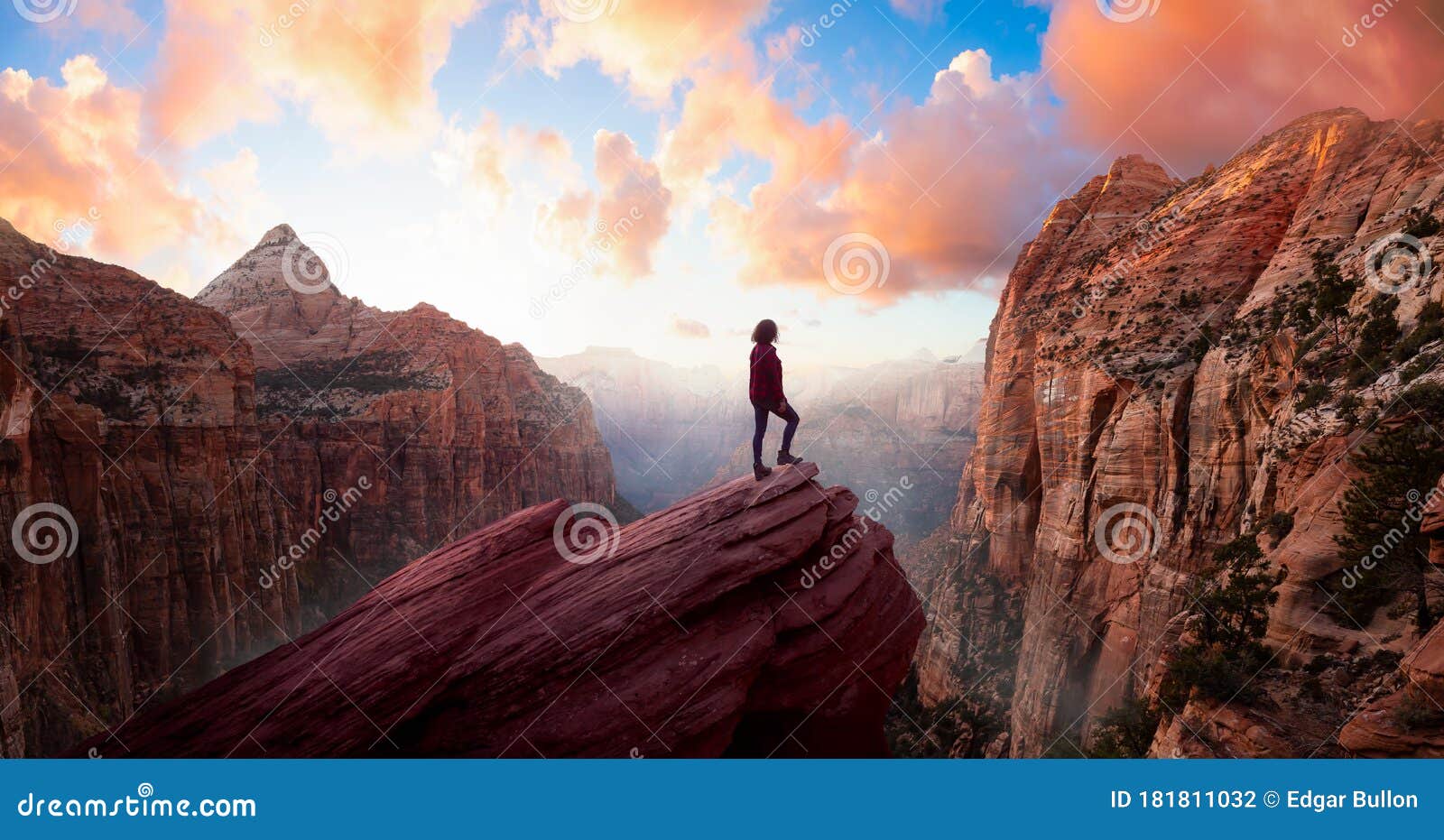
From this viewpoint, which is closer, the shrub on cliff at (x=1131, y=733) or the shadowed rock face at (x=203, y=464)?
the shrub on cliff at (x=1131, y=733)

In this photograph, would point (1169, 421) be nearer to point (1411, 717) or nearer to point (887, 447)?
point (1411, 717)

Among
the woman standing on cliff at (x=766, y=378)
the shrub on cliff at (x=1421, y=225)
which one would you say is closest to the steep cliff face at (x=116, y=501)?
the woman standing on cliff at (x=766, y=378)

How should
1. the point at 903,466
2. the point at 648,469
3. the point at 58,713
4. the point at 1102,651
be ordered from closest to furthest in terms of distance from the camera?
the point at 58,713
the point at 1102,651
the point at 903,466
the point at 648,469

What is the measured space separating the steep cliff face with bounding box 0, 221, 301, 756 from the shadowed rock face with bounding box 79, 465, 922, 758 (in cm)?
1421

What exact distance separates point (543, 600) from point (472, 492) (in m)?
64.2

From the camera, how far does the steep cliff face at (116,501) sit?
18641mm

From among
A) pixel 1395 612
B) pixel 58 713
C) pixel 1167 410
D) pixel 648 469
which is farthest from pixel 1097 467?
pixel 648 469

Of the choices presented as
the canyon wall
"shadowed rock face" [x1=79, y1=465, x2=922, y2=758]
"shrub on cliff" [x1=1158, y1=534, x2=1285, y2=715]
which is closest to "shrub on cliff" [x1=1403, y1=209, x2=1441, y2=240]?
"shrub on cliff" [x1=1158, y1=534, x2=1285, y2=715]

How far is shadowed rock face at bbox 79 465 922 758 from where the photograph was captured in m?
8.99

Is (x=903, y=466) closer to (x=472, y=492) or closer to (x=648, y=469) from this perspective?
(x=648, y=469)

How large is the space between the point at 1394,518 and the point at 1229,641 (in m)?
4.37

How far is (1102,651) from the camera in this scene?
91.5 ft

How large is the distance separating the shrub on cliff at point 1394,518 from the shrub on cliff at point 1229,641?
1.68 metres

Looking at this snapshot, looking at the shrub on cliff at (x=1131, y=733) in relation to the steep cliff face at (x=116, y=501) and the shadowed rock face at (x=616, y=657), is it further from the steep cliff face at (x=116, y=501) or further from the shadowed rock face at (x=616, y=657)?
the steep cliff face at (x=116, y=501)
